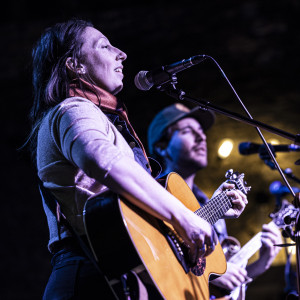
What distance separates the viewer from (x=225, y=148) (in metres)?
4.50

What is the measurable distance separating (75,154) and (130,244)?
357 millimetres

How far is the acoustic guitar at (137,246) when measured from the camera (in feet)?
4.59

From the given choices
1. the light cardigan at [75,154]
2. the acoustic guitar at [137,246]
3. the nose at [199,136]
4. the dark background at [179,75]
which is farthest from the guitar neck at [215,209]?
the dark background at [179,75]

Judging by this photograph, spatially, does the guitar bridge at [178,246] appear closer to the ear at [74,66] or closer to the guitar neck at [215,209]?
the guitar neck at [215,209]

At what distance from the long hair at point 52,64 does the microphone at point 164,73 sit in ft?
1.05

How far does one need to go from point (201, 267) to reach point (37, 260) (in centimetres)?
333

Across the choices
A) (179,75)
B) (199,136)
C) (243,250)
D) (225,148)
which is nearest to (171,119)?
(199,136)

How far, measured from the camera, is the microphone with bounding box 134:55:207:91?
6.35 feet

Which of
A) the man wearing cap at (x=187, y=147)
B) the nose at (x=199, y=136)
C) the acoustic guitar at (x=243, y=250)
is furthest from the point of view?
the nose at (x=199, y=136)

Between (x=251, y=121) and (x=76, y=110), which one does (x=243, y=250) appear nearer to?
(x=251, y=121)

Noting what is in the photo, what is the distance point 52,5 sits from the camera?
5551 mm

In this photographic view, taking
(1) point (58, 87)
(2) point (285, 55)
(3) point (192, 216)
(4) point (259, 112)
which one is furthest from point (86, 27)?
(2) point (285, 55)

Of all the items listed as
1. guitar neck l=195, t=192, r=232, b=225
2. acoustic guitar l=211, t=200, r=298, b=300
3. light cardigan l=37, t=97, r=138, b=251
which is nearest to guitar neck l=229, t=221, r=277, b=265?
acoustic guitar l=211, t=200, r=298, b=300

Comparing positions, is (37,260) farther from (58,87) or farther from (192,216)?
(192,216)
